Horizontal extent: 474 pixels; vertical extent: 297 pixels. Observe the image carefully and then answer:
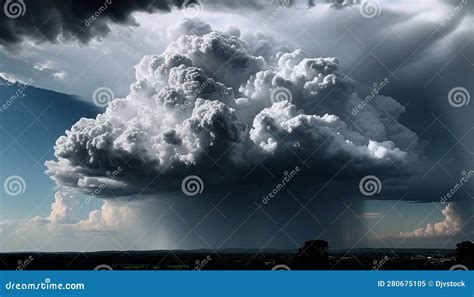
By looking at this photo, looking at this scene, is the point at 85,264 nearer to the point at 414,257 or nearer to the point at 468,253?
the point at 414,257

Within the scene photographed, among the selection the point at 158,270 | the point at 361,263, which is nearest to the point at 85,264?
the point at 158,270

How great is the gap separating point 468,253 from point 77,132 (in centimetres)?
1782

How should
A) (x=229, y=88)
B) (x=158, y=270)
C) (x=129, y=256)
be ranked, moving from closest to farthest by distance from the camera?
(x=158, y=270), (x=129, y=256), (x=229, y=88)

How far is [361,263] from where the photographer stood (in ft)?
78.9

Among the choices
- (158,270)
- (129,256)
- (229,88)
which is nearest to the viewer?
(158,270)
